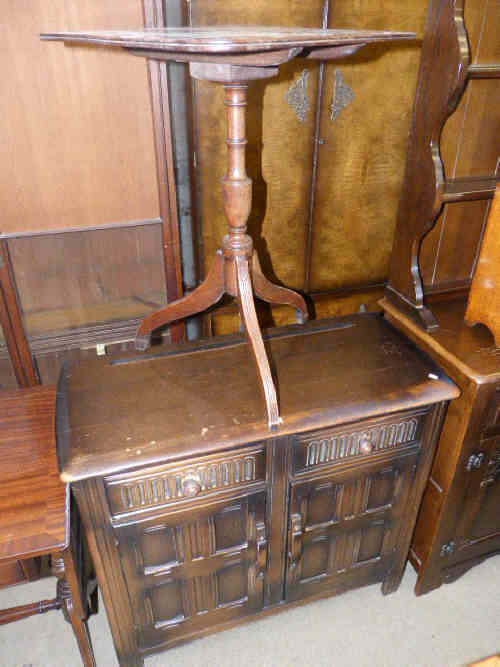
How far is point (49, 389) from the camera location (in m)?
1.75

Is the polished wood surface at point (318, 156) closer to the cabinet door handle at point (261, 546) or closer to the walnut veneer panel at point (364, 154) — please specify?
the walnut veneer panel at point (364, 154)

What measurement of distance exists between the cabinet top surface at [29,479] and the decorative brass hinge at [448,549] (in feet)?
4.54

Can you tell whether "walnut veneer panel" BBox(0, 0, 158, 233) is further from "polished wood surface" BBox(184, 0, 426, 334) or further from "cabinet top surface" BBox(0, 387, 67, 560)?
"cabinet top surface" BBox(0, 387, 67, 560)

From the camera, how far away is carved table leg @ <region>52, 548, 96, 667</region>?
56.5 inches

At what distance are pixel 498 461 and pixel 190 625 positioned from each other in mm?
1191

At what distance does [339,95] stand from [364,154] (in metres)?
0.24

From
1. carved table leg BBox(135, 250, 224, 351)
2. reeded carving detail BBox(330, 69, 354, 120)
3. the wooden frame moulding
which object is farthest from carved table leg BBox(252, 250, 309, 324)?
reeded carving detail BBox(330, 69, 354, 120)

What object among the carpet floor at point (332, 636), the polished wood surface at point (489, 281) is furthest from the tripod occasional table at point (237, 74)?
the carpet floor at point (332, 636)

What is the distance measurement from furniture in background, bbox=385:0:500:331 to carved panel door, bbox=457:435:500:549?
1.54 feet

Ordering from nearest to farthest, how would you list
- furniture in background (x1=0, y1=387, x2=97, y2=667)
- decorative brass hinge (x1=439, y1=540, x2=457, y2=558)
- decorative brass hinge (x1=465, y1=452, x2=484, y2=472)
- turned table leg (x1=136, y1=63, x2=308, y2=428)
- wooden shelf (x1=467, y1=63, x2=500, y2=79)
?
turned table leg (x1=136, y1=63, x2=308, y2=428), furniture in background (x1=0, y1=387, x2=97, y2=667), wooden shelf (x1=467, y1=63, x2=500, y2=79), decorative brass hinge (x1=465, y1=452, x2=484, y2=472), decorative brass hinge (x1=439, y1=540, x2=457, y2=558)

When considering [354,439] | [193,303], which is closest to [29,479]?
[193,303]

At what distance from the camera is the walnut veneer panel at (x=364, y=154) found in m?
1.80

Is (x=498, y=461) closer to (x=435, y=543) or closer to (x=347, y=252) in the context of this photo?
(x=435, y=543)

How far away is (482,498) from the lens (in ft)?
6.20
